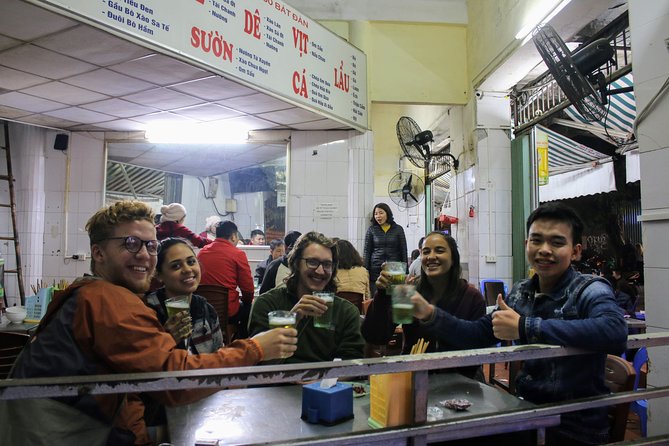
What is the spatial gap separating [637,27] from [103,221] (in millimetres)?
3140

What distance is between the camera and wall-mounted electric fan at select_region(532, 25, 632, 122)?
3422 mm

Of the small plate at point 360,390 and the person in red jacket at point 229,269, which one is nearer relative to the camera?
the small plate at point 360,390

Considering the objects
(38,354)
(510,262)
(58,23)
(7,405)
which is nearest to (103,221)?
(38,354)

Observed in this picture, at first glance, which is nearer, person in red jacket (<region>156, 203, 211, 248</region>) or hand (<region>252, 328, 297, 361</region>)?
hand (<region>252, 328, 297, 361</region>)

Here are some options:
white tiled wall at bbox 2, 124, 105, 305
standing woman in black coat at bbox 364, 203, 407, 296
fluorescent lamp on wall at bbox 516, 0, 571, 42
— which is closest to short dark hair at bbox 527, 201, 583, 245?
fluorescent lamp on wall at bbox 516, 0, 571, 42

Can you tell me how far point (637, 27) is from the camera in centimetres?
268

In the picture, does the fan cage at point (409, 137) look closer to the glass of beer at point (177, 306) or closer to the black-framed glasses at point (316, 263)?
the black-framed glasses at point (316, 263)

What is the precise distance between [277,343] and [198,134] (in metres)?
4.74

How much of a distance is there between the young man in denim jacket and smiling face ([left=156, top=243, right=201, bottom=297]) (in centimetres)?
119

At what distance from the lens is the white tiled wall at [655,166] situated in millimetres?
2496

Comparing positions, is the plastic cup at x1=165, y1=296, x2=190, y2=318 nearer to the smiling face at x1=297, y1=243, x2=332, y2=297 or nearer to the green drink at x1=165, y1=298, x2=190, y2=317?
the green drink at x1=165, y1=298, x2=190, y2=317

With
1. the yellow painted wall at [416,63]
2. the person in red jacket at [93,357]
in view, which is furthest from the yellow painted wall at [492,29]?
the person in red jacket at [93,357]

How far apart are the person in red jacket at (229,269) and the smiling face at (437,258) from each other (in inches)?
81.6

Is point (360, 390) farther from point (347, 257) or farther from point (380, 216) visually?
point (380, 216)
